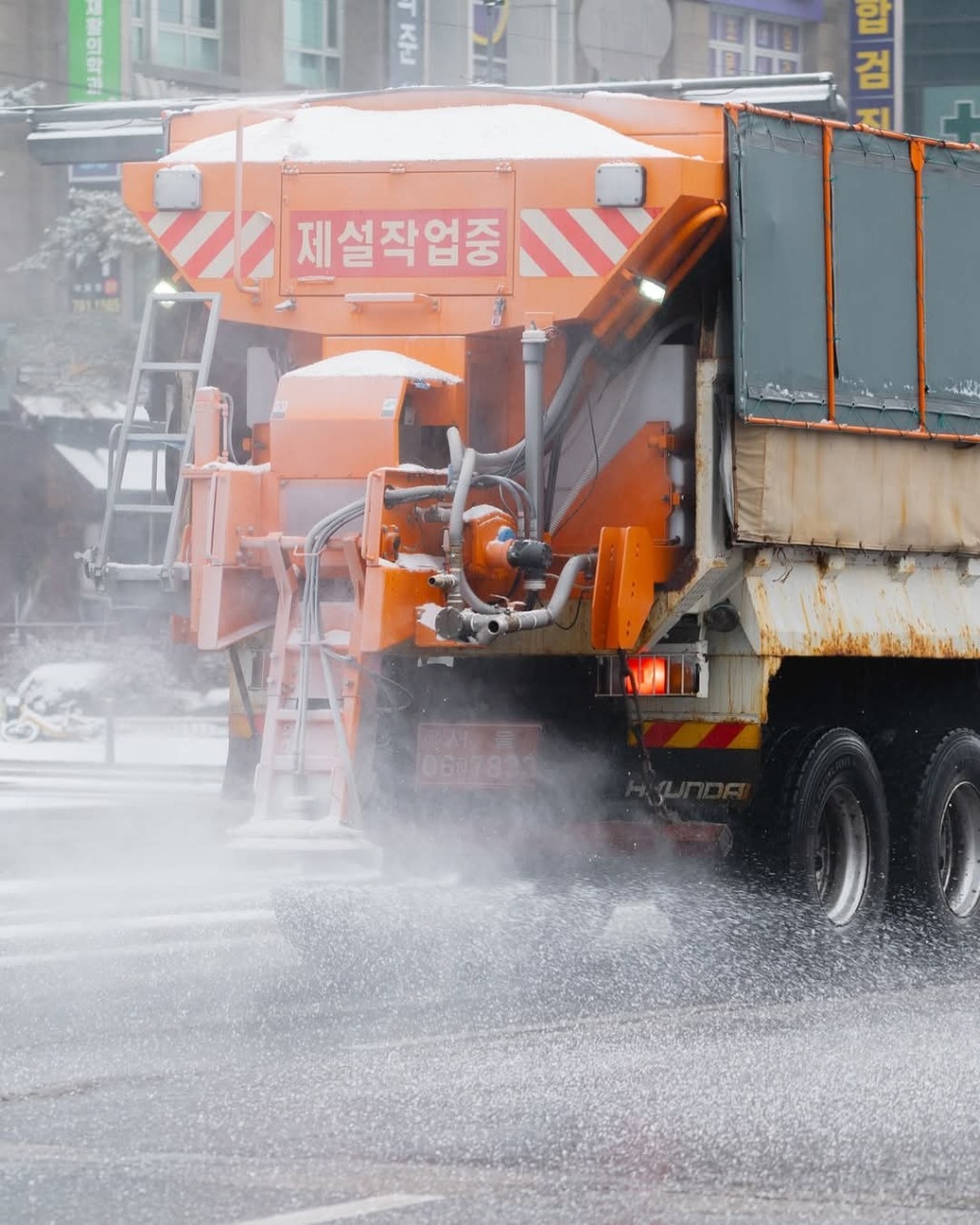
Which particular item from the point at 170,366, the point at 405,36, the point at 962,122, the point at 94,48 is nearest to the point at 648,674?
the point at 170,366

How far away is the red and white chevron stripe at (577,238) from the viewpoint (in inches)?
343

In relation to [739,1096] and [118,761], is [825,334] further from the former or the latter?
[118,761]

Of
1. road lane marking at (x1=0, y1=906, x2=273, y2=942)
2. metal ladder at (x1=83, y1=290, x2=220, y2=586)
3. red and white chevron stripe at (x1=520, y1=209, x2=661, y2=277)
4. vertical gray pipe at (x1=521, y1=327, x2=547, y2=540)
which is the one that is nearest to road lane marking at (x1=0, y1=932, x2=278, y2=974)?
road lane marking at (x1=0, y1=906, x2=273, y2=942)

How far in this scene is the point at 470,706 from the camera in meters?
9.22

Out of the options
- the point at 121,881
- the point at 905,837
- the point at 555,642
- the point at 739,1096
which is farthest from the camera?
the point at 121,881

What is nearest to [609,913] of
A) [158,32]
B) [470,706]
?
[470,706]

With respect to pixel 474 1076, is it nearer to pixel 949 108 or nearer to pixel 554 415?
pixel 554 415

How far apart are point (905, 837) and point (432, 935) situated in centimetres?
226

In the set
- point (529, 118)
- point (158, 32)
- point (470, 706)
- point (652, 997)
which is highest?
point (158, 32)

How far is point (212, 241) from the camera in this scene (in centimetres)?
925

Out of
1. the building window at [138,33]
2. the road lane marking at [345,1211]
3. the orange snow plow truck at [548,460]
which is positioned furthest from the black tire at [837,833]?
the building window at [138,33]

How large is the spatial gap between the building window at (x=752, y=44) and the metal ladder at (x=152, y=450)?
33061 mm

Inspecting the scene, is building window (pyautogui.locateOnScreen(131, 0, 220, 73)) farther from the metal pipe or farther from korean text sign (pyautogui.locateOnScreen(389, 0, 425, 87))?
the metal pipe

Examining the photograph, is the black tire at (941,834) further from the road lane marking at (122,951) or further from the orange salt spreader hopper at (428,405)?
the road lane marking at (122,951)
